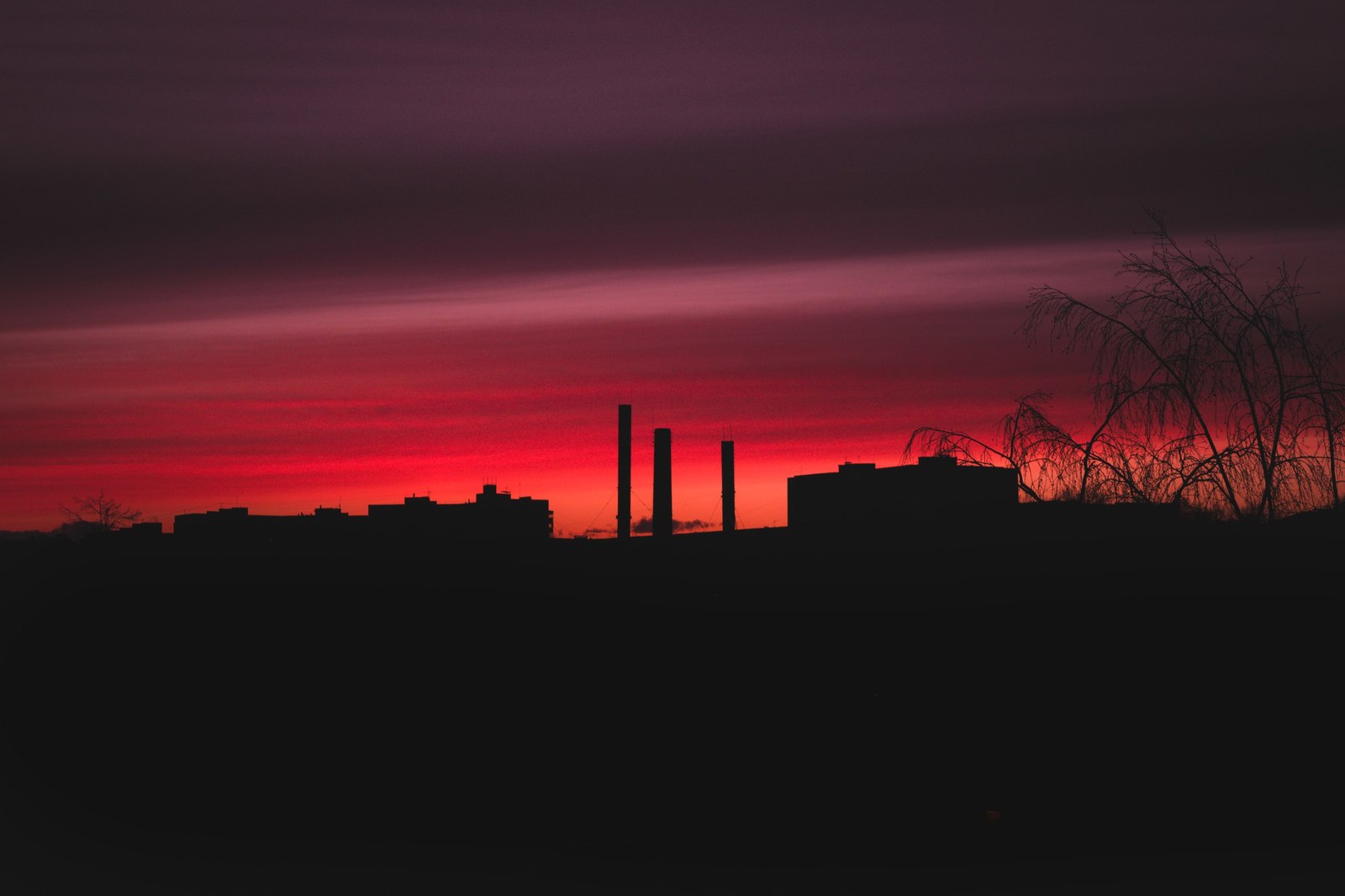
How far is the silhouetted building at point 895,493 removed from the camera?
2136 centimetres

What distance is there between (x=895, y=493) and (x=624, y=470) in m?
14.4

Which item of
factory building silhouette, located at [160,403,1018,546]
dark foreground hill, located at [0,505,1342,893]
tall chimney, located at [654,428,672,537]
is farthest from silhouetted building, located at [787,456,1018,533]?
dark foreground hill, located at [0,505,1342,893]

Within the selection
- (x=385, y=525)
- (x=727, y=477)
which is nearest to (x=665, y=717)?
(x=385, y=525)

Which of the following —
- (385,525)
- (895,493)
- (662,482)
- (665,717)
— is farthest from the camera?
(662,482)

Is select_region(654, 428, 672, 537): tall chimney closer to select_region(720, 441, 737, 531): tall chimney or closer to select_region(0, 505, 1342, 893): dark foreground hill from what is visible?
select_region(720, 441, 737, 531): tall chimney

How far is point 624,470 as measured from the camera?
40.4m

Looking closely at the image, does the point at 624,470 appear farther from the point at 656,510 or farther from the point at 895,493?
the point at 895,493

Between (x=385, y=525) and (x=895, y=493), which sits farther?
(x=385, y=525)

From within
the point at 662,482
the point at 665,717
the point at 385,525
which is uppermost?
the point at 662,482

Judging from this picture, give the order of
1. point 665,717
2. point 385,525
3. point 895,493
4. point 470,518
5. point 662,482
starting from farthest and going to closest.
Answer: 1. point 662,482
2. point 470,518
3. point 385,525
4. point 895,493
5. point 665,717

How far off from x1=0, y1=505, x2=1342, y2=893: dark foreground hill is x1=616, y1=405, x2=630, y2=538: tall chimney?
24.9 m

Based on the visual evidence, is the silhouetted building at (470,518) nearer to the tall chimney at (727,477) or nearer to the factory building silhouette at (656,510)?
the factory building silhouette at (656,510)

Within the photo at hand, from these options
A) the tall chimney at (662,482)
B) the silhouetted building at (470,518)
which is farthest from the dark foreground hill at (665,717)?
the tall chimney at (662,482)

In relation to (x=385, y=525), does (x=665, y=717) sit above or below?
below
